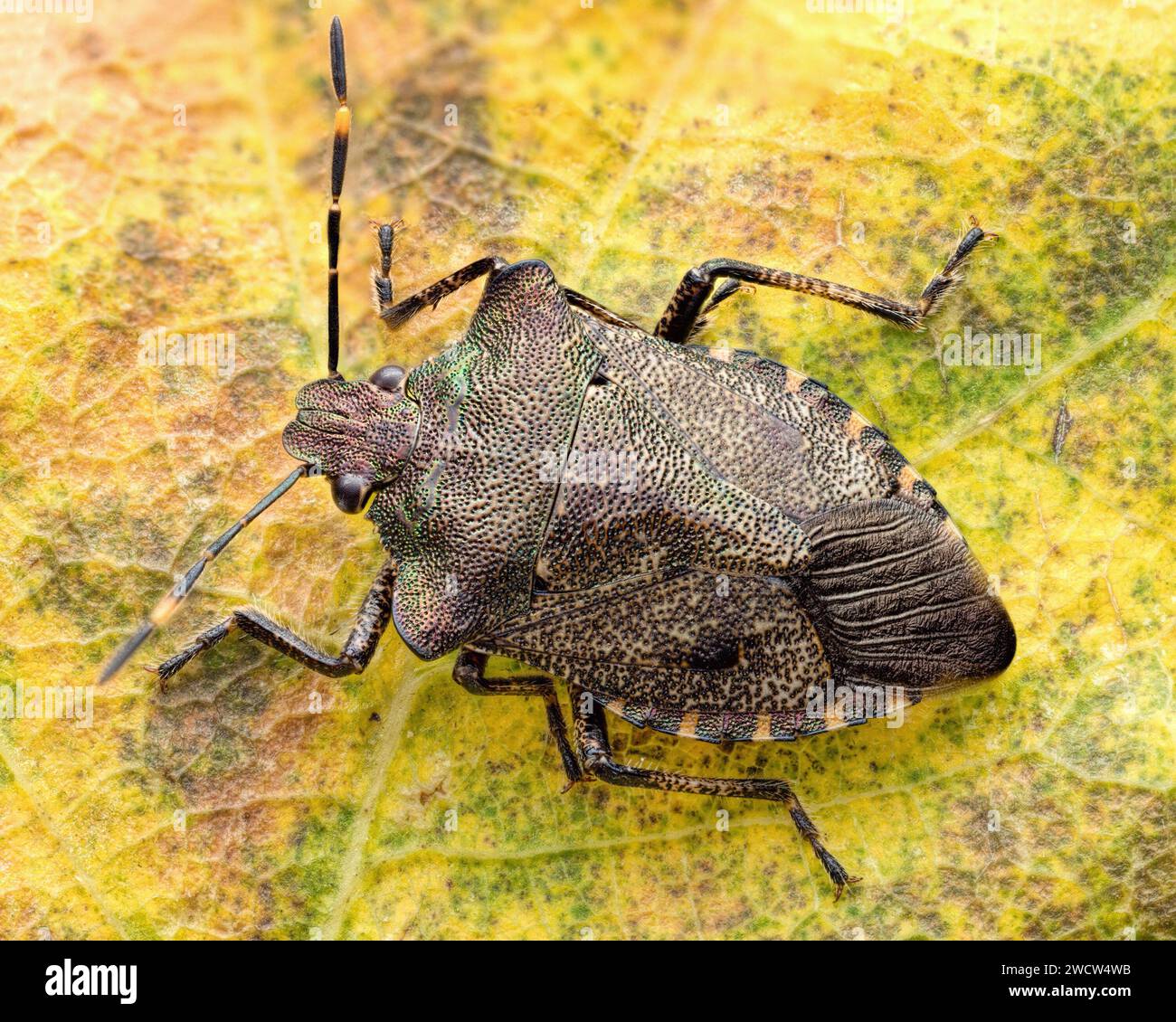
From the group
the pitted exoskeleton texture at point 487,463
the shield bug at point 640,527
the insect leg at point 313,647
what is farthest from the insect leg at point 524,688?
the insect leg at point 313,647

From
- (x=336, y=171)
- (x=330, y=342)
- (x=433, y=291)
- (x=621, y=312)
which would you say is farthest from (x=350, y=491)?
(x=621, y=312)

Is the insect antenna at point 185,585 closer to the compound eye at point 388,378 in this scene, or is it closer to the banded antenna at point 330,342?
the banded antenna at point 330,342

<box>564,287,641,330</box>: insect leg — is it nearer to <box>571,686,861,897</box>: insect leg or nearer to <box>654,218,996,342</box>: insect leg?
<box>654,218,996,342</box>: insect leg

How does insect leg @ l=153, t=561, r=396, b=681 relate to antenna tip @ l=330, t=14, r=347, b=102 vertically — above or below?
below

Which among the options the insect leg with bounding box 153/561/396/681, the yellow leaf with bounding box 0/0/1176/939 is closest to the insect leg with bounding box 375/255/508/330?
the yellow leaf with bounding box 0/0/1176/939

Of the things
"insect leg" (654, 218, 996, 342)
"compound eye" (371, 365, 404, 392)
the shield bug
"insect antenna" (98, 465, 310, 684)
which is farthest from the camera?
"insect leg" (654, 218, 996, 342)

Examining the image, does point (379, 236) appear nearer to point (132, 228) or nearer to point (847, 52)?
point (132, 228)

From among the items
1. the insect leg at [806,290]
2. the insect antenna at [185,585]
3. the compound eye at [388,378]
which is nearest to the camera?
the insect antenna at [185,585]

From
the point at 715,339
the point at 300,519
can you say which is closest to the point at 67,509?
the point at 300,519
